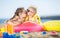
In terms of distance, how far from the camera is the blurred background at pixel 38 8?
1577mm

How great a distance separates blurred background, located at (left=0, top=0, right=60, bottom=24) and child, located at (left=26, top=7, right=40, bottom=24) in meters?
0.04

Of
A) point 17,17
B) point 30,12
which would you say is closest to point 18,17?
point 17,17

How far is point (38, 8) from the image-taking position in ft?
5.20

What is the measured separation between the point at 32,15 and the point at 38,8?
11 cm

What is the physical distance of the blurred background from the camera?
62.1 inches

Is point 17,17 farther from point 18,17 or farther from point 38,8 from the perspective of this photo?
point 38,8

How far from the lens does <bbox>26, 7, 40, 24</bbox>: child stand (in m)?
1.58

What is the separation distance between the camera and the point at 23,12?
159 centimetres

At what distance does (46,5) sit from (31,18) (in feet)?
0.77

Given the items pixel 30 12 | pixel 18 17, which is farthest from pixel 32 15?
pixel 18 17

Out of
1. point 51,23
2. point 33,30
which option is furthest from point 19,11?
point 51,23

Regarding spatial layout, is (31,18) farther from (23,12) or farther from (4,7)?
(4,7)

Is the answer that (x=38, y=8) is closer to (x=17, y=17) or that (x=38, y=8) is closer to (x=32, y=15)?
(x=32, y=15)

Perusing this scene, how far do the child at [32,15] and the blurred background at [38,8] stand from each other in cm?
4
